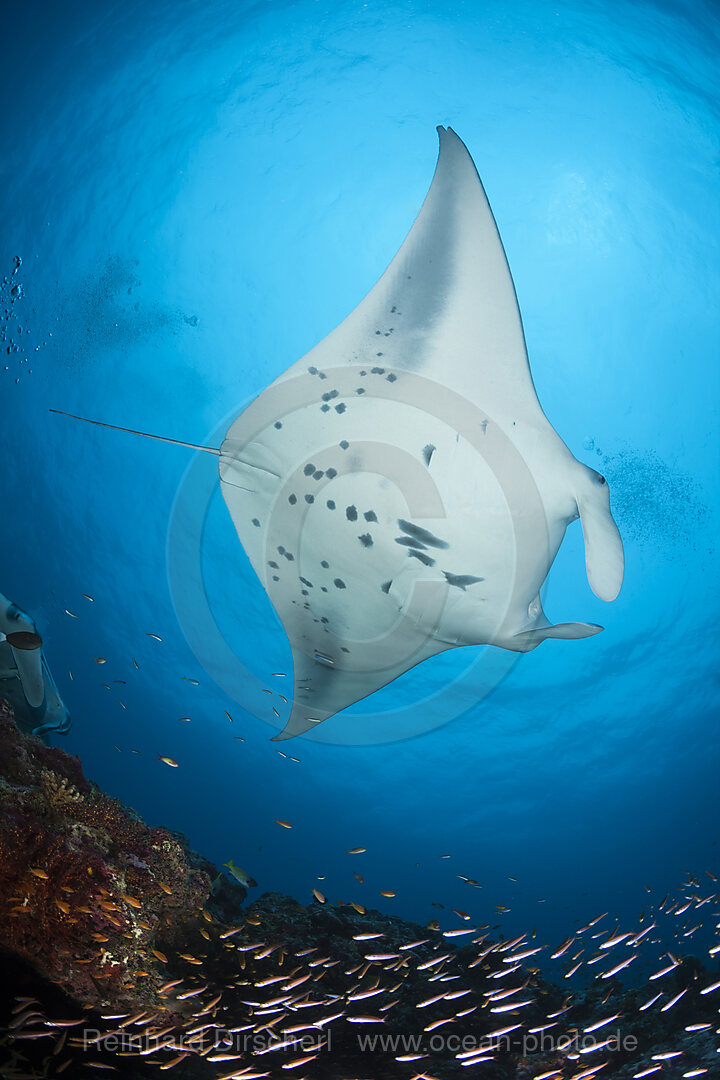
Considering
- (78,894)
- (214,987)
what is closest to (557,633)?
(78,894)

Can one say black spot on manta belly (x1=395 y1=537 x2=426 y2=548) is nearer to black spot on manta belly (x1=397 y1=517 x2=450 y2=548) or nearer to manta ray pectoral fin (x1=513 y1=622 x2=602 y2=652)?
black spot on manta belly (x1=397 y1=517 x2=450 y2=548)

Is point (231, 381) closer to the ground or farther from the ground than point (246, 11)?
closer to the ground

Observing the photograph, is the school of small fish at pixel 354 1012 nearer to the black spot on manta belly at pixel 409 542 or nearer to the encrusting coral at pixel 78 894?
the encrusting coral at pixel 78 894

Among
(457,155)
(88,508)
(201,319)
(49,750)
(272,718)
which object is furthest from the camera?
(272,718)

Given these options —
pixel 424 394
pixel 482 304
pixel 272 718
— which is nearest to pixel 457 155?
pixel 482 304

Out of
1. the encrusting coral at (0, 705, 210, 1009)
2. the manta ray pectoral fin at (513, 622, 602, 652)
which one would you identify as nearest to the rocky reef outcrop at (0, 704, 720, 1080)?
the encrusting coral at (0, 705, 210, 1009)

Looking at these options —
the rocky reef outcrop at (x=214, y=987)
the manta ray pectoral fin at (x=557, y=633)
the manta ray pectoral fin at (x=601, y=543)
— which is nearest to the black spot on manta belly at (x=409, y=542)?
the manta ray pectoral fin at (x=557, y=633)

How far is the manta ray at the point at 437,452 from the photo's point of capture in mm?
2783

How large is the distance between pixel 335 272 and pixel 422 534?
6.01 meters

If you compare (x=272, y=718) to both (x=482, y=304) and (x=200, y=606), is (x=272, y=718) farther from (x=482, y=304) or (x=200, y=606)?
(x=482, y=304)

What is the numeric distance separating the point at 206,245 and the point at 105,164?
183 cm

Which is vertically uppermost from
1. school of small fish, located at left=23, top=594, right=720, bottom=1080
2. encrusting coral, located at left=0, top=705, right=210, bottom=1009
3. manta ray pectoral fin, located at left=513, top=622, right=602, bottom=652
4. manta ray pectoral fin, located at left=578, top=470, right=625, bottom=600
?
manta ray pectoral fin, located at left=578, top=470, right=625, bottom=600

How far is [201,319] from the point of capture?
8547mm

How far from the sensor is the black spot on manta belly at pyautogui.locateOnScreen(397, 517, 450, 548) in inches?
121
